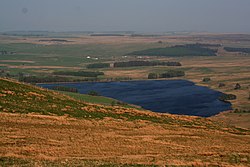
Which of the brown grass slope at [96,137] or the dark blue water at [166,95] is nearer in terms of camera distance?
the brown grass slope at [96,137]

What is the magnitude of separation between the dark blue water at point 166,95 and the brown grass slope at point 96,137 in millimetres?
39333

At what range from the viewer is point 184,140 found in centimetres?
3238

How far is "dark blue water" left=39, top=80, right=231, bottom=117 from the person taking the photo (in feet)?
277

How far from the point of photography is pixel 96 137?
29.8 meters

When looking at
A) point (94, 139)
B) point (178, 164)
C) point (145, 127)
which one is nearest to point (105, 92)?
point (145, 127)

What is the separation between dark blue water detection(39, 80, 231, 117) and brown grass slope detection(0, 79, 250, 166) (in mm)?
39333

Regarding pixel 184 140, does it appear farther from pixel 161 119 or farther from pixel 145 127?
pixel 161 119

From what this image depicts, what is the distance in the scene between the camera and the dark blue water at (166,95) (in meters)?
84.4

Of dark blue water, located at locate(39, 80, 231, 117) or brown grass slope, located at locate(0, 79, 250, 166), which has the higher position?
brown grass slope, located at locate(0, 79, 250, 166)

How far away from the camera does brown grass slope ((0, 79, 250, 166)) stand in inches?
931

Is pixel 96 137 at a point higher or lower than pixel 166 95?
higher

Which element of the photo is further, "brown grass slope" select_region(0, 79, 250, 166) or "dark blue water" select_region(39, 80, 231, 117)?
"dark blue water" select_region(39, 80, 231, 117)

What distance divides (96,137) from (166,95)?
73339 millimetres

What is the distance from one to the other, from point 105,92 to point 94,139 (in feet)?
254
